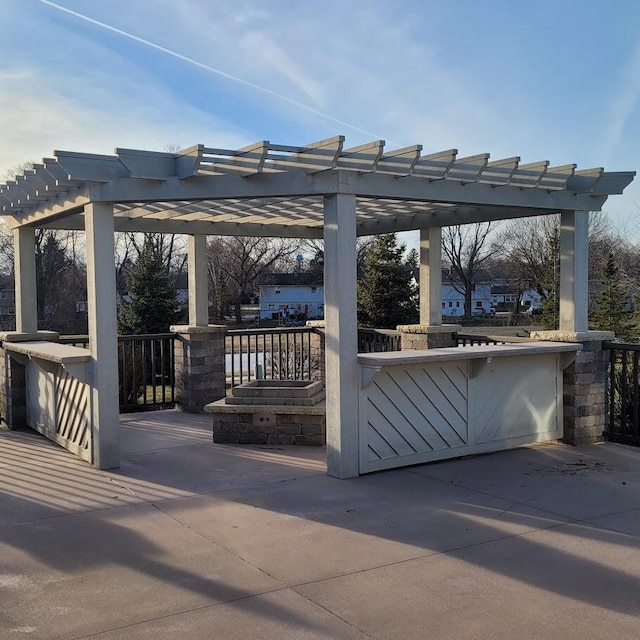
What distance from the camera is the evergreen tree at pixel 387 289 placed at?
25000 mm

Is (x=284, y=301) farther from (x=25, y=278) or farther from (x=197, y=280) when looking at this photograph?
(x=25, y=278)

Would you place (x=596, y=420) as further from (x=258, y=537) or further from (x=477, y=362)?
(x=258, y=537)

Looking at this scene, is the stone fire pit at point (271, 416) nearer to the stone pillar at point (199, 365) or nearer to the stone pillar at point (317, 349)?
the stone pillar at point (199, 365)

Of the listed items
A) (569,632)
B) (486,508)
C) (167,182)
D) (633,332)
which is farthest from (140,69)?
(633,332)

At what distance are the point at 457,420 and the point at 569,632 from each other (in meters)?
3.53

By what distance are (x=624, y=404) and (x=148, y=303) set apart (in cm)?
1471

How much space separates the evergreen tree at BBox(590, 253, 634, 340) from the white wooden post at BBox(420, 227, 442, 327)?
461 inches

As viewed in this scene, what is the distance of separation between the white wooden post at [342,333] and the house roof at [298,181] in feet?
0.91

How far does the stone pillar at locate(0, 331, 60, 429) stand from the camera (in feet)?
27.2

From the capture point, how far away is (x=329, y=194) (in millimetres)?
5703

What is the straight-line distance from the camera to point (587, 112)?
13.0 m

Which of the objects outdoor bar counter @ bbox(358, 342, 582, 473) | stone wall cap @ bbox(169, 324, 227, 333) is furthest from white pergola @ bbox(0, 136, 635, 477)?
stone wall cap @ bbox(169, 324, 227, 333)

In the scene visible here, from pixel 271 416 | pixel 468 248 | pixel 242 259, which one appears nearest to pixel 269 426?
pixel 271 416

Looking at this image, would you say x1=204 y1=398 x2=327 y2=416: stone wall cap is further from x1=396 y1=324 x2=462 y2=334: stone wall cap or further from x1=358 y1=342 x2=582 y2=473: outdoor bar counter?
x1=396 y1=324 x2=462 y2=334: stone wall cap
